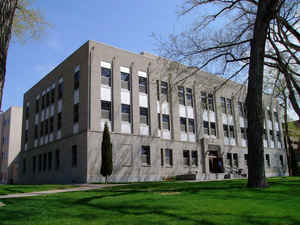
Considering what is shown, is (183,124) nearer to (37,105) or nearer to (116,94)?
(116,94)

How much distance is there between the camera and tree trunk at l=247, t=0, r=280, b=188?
455 inches

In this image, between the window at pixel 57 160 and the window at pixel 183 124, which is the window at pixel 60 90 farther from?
the window at pixel 183 124

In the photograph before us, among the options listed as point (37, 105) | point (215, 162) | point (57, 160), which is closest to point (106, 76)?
point (57, 160)

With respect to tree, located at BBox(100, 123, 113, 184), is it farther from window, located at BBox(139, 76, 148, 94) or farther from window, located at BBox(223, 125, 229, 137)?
window, located at BBox(223, 125, 229, 137)

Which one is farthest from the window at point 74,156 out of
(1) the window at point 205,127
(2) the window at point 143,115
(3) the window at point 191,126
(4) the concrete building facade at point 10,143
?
(4) the concrete building facade at point 10,143

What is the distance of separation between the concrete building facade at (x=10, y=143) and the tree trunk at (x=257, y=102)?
1821 inches

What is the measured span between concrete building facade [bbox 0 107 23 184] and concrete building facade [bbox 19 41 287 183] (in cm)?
1703

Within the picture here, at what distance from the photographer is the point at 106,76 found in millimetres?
24562

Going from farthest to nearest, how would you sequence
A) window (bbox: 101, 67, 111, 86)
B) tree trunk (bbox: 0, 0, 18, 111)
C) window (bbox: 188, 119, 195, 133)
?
1. window (bbox: 188, 119, 195, 133)
2. window (bbox: 101, 67, 111, 86)
3. tree trunk (bbox: 0, 0, 18, 111)

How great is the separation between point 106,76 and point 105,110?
3.11 m

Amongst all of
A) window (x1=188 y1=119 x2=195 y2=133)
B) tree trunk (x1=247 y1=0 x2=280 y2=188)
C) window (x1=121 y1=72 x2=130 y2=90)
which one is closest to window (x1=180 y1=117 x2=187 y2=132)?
window (x1=188 y1=119 x2=195 y2=133)

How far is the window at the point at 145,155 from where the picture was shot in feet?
83.0

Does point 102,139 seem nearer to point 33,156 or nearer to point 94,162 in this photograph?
point 94,162

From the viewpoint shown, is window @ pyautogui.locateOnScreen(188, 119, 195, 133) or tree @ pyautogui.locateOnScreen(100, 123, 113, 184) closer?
tree @ pyautogui.locateOnScreen(100, 123, 113, 184)
